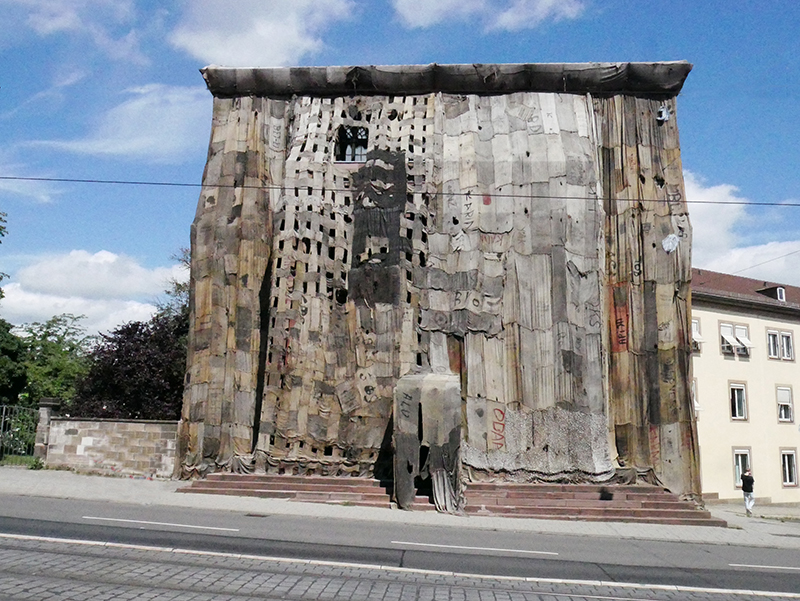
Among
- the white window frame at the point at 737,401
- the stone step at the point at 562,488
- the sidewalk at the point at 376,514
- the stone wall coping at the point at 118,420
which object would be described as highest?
the white window frame at the point at 737,401

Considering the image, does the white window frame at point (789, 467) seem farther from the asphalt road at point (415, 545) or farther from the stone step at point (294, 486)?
the stone step at point (294, 486)

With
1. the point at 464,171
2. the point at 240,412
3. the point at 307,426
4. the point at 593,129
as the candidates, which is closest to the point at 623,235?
the point at 593,129

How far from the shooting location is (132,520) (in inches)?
478

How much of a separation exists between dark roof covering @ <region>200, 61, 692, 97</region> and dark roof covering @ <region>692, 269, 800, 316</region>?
11343 mm

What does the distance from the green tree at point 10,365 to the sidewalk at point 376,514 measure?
1220cm

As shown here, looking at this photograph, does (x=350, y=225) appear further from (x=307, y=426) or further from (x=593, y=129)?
(x=593, y=129)

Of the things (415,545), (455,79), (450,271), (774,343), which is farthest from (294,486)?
(774,343)

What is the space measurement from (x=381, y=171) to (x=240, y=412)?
8020 millimetres

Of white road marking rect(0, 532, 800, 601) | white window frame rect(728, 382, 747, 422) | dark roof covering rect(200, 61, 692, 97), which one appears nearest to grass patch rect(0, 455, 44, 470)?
dark roof covering rect(200, 61, 692, 97)

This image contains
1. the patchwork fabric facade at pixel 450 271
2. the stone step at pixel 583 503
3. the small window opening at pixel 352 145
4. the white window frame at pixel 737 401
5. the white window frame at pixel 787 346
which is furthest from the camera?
the white window frame at pixel 787 346

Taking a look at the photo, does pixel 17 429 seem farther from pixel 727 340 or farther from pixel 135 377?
pixel 727 340

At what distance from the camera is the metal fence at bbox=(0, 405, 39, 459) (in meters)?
21.7

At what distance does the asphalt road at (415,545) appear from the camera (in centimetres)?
952

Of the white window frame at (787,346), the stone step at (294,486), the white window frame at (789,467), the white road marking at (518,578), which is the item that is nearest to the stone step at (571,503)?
the stone step at (294,486)
